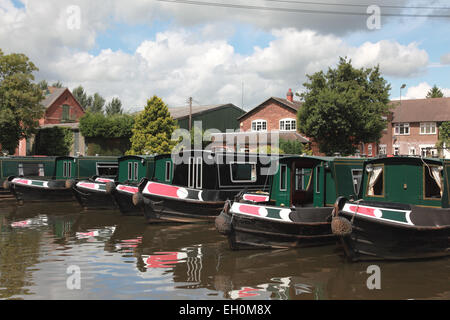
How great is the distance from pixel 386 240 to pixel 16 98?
3360cm

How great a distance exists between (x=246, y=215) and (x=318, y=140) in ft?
80.4

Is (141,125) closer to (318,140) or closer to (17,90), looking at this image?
(17,90)

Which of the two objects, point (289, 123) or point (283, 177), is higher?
point (289, 123)

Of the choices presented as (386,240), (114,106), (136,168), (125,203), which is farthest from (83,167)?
(114,106)

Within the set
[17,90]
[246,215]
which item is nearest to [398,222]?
[246,215]

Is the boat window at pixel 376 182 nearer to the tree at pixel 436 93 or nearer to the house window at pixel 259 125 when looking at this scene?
the house window at pixel 259 125

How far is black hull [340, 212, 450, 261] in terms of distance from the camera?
9211mm

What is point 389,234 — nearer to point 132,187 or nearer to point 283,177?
point 283,177

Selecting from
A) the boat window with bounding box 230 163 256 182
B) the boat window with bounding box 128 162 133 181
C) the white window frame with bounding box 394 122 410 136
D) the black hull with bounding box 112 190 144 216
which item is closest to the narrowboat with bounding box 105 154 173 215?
the black hull with bounding box 112 190 144 216

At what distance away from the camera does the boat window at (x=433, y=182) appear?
10344mm

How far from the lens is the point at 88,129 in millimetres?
39312

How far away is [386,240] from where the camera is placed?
9.30 metres

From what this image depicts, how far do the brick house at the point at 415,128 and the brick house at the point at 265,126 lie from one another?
453 inches

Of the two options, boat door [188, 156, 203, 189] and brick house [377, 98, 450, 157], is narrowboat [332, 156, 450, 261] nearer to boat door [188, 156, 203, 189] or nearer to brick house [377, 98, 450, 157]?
boat door [188, 156, 203, 189]
